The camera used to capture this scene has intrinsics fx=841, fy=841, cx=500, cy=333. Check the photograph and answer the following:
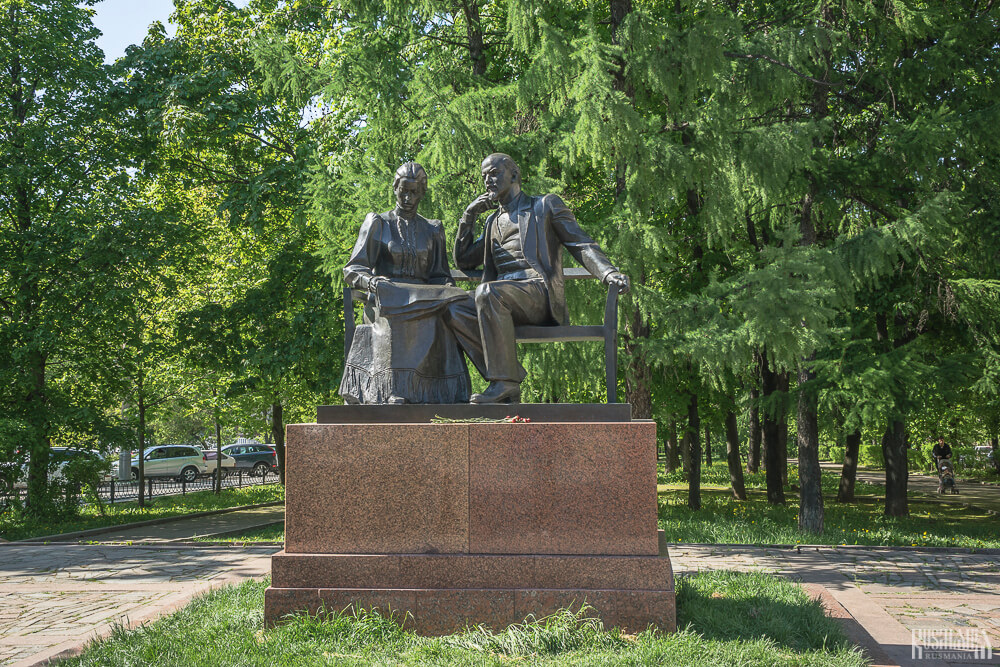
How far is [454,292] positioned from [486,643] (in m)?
2.44

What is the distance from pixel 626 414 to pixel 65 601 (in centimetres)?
519

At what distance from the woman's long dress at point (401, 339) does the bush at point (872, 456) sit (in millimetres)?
36113

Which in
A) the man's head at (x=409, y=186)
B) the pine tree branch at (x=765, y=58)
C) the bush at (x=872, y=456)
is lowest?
the bush at (x=872, y=456)

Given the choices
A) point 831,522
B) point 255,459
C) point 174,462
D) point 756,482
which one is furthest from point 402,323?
point 255,459

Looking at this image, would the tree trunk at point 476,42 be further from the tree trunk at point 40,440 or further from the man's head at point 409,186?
the tree trunk at point 40,440

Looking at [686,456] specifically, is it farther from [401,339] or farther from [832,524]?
[401,339]

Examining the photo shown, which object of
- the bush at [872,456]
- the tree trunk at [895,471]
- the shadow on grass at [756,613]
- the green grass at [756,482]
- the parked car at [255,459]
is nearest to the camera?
the shadow on grass at [756,613]

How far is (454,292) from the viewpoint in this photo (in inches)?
239

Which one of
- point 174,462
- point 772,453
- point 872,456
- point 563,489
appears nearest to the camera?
point 563,489

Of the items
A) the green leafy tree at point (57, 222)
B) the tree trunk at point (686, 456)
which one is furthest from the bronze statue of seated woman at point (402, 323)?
the tree trunk at point (686, 456)

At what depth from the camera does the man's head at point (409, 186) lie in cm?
646

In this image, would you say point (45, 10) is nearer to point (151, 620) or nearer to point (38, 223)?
point (38, 223)

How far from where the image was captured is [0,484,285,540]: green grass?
49.2 ft

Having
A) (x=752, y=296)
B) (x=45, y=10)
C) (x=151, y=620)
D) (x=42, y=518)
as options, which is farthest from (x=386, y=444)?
(x=45, y=10)
